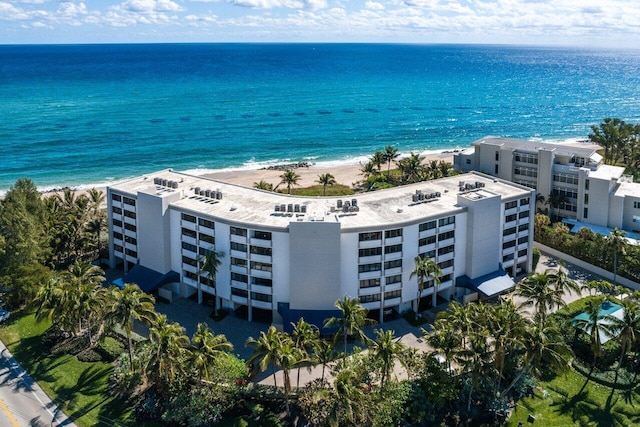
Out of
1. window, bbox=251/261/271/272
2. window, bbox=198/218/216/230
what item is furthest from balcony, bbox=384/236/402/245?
window, bbox=198/218/216/230

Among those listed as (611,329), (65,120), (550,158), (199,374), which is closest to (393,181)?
(550,158)

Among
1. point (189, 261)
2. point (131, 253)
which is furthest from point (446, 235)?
point (131, 253)

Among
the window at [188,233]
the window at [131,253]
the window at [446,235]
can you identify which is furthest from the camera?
the window at [131,253]

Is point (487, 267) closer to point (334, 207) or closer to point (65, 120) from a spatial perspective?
point (334, 207)

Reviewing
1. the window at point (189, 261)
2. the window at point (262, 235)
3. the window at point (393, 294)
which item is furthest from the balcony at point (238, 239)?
the window at point (393, 294)

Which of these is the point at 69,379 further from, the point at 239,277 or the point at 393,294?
the point at 393,294

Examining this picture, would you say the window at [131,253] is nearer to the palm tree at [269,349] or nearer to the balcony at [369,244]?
the balcony at [369,244]

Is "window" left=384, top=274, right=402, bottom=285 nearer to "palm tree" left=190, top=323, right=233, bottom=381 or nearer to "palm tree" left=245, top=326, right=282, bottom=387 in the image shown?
"palm tree" left=245, top=326, right=282, bottom=387
